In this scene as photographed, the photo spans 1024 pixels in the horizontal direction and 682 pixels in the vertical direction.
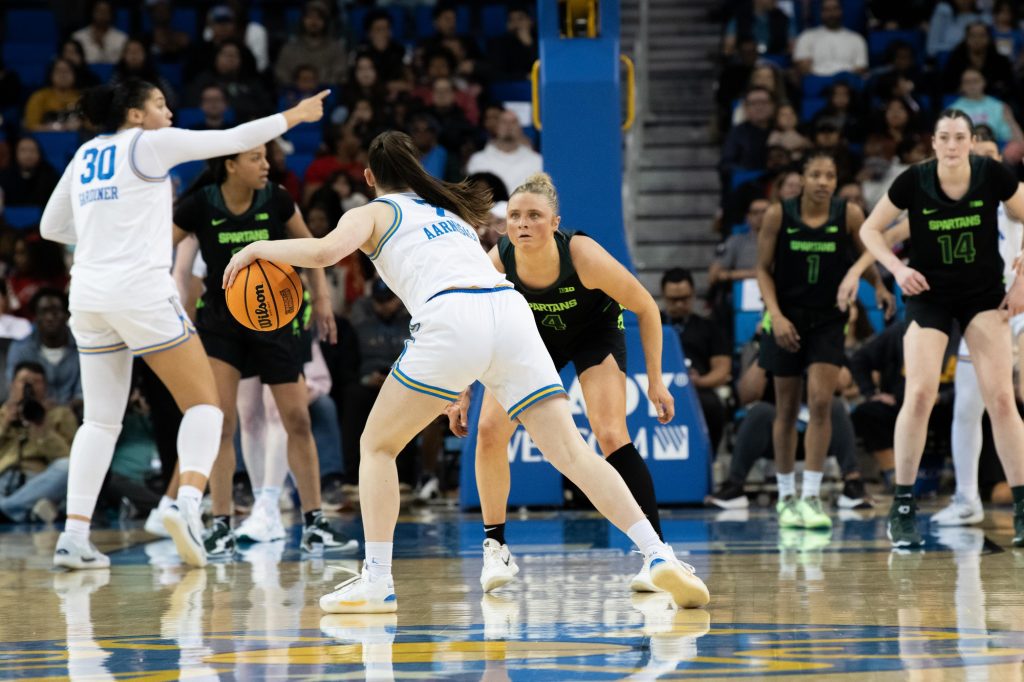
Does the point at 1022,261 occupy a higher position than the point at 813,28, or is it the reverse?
the point at 813,28

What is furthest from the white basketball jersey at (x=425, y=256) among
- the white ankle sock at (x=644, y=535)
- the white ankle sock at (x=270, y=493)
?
the white ankle sock at (x=270, y=493)

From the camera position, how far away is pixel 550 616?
4.95 m

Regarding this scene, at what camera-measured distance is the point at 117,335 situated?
6602 millimetres

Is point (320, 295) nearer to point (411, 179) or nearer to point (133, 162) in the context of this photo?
point (133, 162)

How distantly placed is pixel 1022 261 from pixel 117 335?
4058 mm

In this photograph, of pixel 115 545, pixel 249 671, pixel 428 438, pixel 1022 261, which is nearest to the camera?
pixel 249 671

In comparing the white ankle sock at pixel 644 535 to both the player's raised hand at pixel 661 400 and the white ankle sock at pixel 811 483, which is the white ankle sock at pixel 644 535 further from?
the white ankle sock at pixel 811 483

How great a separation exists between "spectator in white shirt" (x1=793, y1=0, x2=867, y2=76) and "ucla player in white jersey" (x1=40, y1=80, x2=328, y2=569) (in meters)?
8.37

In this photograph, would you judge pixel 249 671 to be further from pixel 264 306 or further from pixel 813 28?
pixel 813 28

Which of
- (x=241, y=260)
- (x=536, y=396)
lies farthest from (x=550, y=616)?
(x=241, y=260)

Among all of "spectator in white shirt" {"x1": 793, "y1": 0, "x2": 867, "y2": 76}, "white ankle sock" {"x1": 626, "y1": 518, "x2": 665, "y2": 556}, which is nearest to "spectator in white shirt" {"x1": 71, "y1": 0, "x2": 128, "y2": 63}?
"spectator in white shirt" {"x1": 793, "y1": 0, "x2": 867, "y2": 76}

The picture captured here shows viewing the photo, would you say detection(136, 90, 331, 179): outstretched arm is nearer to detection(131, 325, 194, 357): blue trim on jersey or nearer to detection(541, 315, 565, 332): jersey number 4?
detection(131, 325, 194, 357): blue trim on jersey

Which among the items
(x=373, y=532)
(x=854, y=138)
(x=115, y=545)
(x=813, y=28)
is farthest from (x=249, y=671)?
(x=813, y=28)

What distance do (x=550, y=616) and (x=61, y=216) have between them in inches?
127
